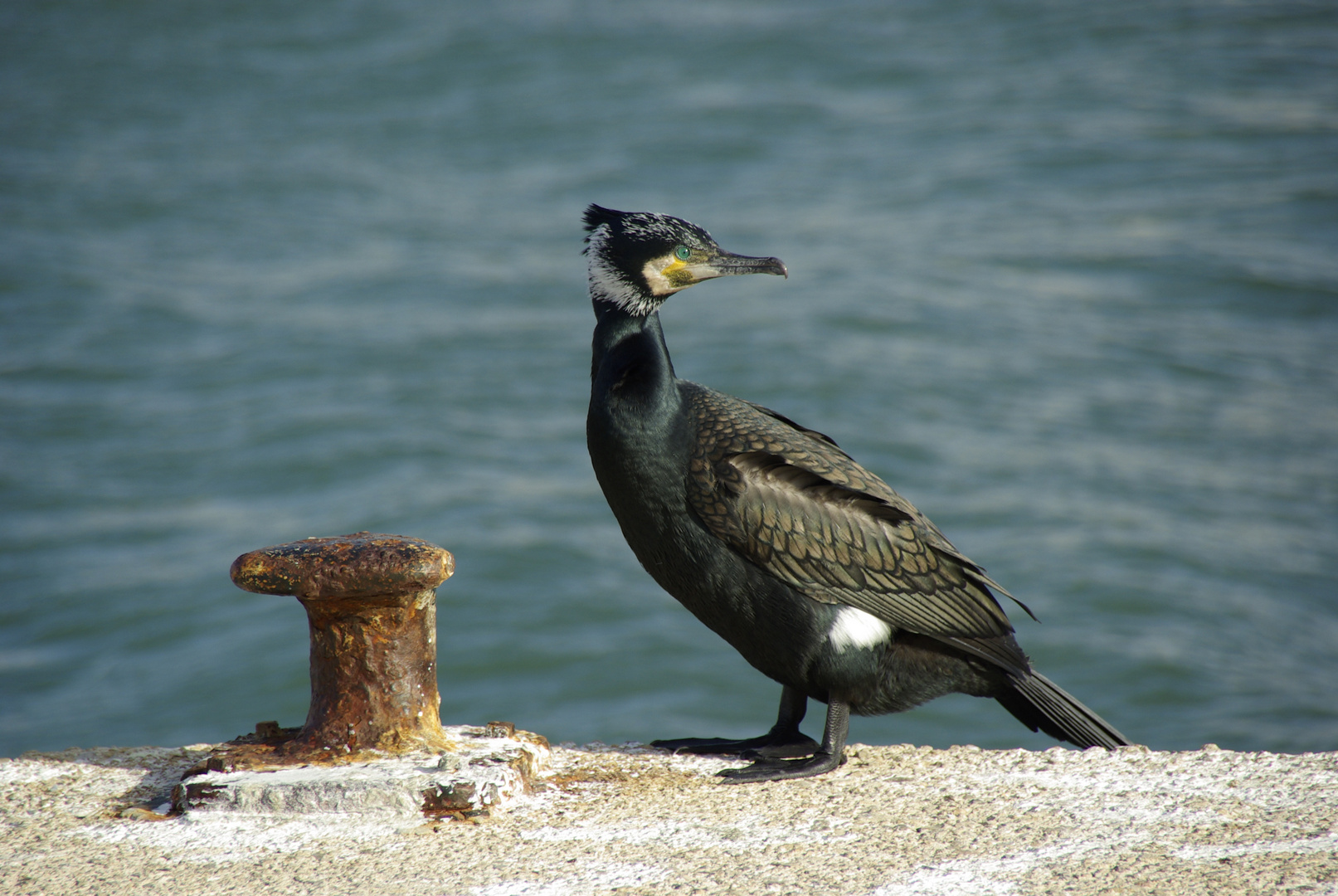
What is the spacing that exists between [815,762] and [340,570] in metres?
1.36

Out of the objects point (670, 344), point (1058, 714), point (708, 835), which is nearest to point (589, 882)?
point (708, 835)

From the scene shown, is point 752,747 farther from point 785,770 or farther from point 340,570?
point 340,570

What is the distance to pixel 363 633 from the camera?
9.86 feet

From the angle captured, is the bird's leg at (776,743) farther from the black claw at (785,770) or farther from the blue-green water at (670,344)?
the blue-green water at (670,344)

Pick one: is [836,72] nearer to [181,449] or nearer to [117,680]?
[181,449]

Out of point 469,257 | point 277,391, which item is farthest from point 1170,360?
point 277,391

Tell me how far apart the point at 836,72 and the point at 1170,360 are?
813 centimetres

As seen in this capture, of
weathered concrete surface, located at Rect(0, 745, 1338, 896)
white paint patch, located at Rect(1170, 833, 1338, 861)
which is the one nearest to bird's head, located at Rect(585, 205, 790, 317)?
weathered concrete surface, located at Rect(0, 745, 1338, 896)

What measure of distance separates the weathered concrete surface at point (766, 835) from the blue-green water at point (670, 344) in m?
5.13

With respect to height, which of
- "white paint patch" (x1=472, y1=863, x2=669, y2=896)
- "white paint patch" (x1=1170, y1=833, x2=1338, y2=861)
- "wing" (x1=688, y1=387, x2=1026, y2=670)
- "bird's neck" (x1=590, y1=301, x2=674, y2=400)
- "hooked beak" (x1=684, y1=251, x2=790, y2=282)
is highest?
"hooked beak" (x1=684, y1=251, x2=790, y2=282)

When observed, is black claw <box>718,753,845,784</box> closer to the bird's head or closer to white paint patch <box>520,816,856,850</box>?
white paint patch <box>520,816,856,850</box>

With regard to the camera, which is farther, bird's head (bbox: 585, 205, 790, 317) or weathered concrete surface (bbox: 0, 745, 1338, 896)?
bird's head (bbox: 585, 205, 790, 317)

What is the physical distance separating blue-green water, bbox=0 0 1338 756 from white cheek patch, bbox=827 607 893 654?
15.6 ft

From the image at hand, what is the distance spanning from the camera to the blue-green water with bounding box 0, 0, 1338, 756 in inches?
359
